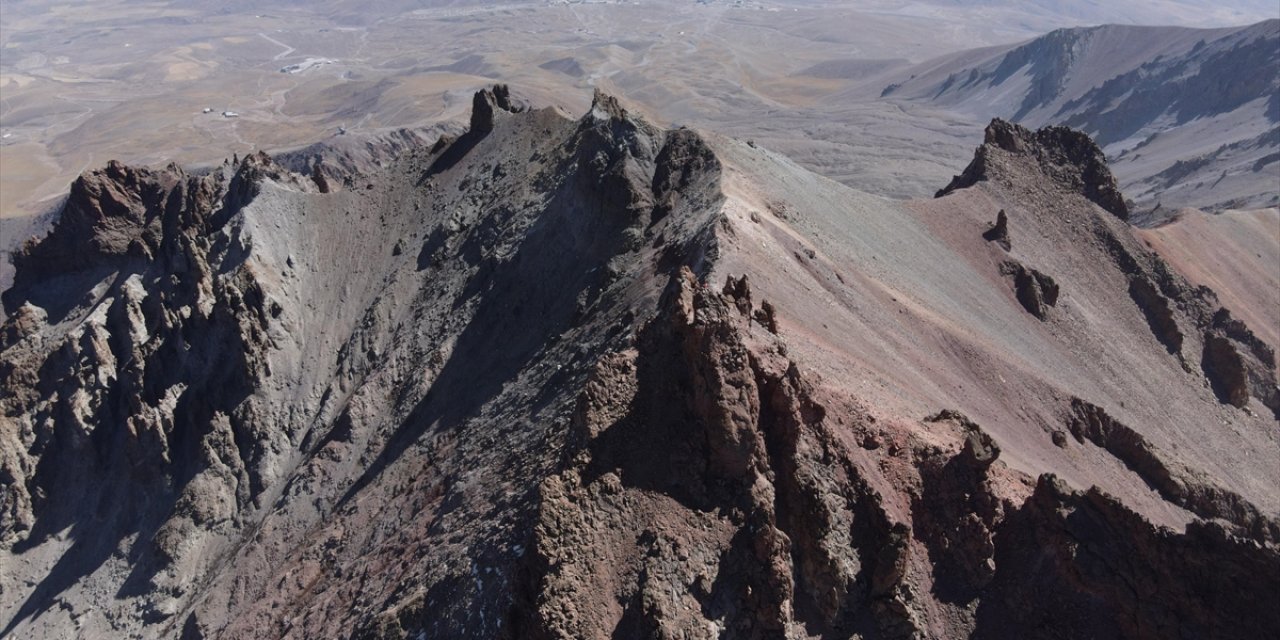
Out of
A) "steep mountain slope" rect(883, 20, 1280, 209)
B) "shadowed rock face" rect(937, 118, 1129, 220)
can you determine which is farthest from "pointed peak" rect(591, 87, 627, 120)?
"steep mountain slope" rect(883, 20, 1280, 209)

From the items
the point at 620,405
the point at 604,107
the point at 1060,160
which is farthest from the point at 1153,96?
the point at 620,405

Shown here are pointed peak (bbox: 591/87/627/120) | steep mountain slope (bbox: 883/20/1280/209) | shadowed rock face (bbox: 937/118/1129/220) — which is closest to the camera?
pointed peak (bbox: 591/87/627/120)

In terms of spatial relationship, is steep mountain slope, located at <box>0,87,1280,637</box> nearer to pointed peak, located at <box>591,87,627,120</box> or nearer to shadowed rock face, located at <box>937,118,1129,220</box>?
shadowed rock face, located at <box>937,118,1129,220</box>

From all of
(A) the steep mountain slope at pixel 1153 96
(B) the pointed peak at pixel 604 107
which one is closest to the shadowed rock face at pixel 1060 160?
(B) the pointed peak at pixel 604 107

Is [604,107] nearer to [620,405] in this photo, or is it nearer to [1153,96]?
[620,405]

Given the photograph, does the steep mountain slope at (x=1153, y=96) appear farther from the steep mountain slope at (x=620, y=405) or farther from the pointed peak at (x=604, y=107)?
the pointed peak at (x=604, y=107)

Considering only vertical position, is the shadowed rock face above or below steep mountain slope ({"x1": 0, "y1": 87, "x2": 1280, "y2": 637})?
above
